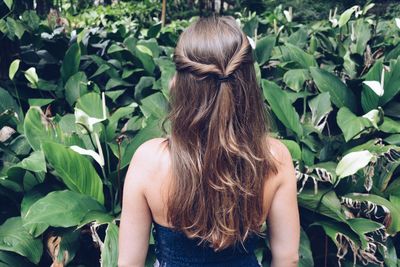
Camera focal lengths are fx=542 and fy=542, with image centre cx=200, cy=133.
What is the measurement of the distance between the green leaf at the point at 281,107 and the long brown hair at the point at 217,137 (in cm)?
89

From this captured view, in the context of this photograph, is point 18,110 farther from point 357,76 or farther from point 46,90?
point 357,76

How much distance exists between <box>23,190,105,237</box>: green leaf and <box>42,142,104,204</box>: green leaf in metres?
0.06

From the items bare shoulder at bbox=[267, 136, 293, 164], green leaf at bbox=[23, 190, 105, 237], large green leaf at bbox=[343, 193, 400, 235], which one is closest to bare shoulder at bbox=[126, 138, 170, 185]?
bare shoulder at bbox=[267, 136, 293, 164]

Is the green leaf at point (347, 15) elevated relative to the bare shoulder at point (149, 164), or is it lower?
lower

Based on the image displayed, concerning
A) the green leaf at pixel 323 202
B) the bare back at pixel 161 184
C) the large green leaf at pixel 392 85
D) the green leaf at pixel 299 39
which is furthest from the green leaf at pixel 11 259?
the green leaf at pixel 299 39

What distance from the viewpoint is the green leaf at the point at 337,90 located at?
269 cm

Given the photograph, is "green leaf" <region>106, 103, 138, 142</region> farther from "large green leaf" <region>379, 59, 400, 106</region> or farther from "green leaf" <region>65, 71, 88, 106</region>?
"large green leaf" <region>379, 59, 400, 106</region>

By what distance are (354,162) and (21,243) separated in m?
1.25

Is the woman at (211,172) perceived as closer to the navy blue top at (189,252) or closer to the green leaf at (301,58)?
the navy blue top at (189,252)

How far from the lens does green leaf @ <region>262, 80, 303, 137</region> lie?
236cm

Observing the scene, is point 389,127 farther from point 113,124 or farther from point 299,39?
point 299,39

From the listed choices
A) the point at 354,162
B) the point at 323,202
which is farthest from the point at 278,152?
the point at 323,202

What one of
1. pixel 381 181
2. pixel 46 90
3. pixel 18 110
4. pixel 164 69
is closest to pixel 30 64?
pixel 46 90

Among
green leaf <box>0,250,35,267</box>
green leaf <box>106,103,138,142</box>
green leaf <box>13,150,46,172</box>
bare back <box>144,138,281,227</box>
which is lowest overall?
green leaf <box>0,250,35,267</box>
